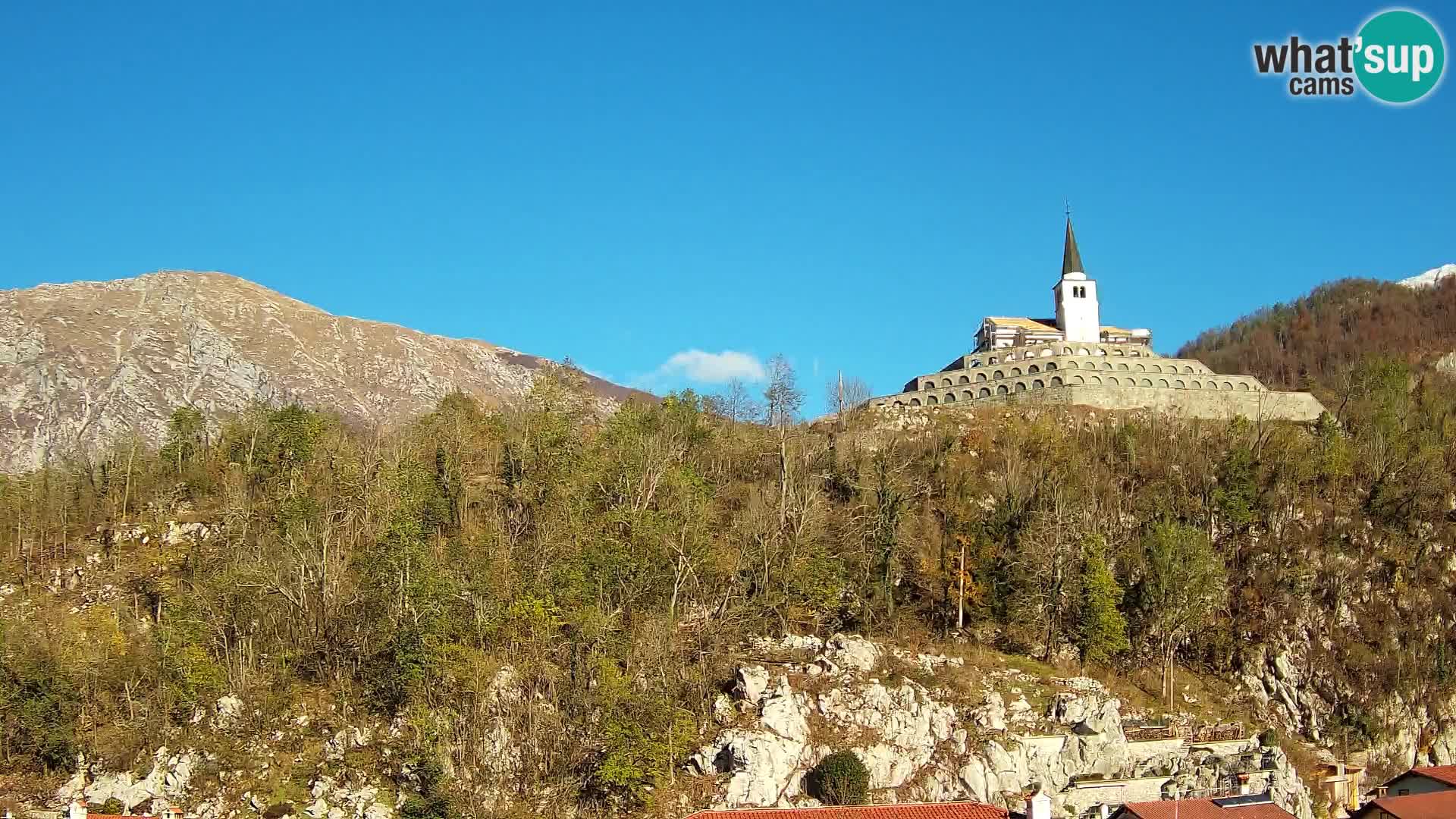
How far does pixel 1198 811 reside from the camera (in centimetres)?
3878

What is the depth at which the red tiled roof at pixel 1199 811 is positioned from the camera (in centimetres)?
3816

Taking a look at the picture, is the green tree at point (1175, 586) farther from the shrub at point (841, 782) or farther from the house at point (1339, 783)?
the shrub at point (841, 782)

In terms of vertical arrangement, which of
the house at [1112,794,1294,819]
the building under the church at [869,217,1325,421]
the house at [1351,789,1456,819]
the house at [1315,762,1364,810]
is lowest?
the house at [1315,762,1364,810]

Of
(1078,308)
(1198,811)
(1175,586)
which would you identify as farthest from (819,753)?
(1078,308)

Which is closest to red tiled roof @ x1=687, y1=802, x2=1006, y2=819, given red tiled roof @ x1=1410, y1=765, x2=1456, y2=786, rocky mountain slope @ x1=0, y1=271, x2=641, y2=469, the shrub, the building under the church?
the shrub

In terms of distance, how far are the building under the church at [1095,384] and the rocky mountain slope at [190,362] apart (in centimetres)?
2204

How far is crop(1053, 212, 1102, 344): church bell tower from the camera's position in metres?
90.1

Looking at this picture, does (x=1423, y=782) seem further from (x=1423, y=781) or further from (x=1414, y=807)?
(x=1414, y=807)

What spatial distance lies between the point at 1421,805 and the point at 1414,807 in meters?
0.26

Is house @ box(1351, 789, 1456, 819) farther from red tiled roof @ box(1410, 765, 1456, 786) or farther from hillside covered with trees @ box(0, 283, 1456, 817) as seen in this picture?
hillside covered with trees @ box(0, 283, 1456, 817)

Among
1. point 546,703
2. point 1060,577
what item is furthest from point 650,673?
point 1060,577

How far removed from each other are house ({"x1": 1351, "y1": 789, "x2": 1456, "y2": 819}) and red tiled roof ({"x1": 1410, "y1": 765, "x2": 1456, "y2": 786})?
1899mm

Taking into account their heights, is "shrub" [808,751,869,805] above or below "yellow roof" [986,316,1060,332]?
below

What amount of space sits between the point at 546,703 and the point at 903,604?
689 inches
